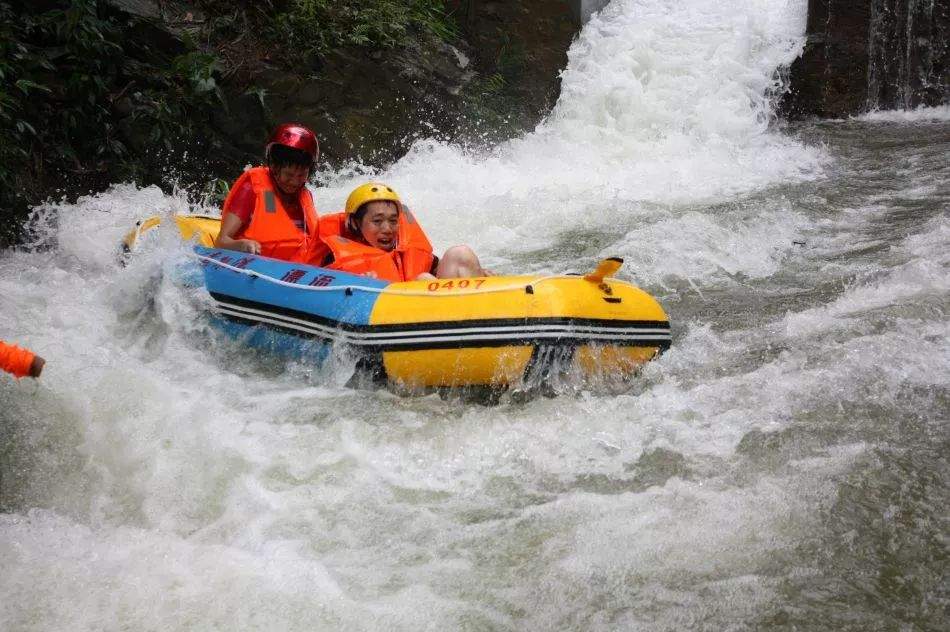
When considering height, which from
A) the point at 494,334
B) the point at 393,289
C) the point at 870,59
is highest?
the point at 870,59

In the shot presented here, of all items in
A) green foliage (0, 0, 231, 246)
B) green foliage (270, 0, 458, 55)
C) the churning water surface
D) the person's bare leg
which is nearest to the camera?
the churning water surface

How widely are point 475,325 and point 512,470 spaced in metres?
0.71

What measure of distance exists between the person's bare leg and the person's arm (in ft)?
3.48

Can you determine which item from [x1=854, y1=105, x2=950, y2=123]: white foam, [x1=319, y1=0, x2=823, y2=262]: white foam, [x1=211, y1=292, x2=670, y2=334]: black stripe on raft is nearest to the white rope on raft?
[x1=211, y1=292, x2=670, y2=334]: black stripe on raft

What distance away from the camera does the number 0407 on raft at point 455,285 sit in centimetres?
390

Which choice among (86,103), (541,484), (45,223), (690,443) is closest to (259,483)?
(541,484)

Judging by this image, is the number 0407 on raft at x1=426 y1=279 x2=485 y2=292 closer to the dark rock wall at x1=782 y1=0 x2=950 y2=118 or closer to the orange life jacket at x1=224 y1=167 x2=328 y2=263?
the orange life jacket at x1=224 y1=167 x2=328 y2=263

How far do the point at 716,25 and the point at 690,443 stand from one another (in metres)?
9.11

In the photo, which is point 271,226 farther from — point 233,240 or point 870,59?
point 870,59

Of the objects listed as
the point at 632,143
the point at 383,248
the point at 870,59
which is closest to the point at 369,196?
the point at 383,248

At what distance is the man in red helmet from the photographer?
4781mm

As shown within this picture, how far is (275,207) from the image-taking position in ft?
16.1

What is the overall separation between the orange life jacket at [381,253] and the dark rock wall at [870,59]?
753 centimetres

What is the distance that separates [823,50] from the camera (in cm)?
1059
